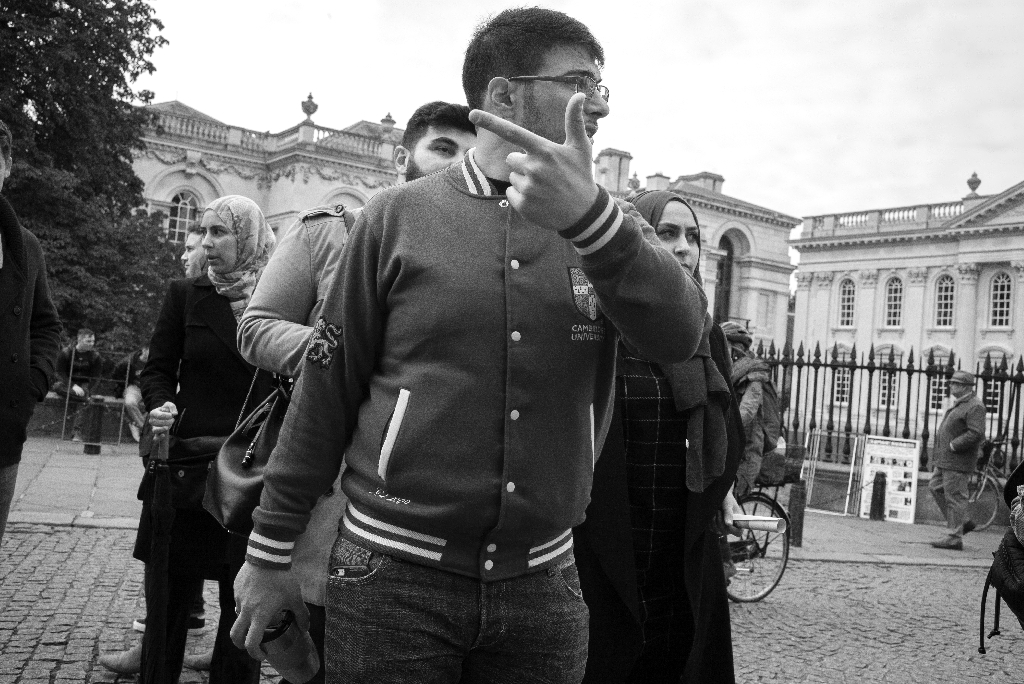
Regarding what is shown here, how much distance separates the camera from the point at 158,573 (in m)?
3.91

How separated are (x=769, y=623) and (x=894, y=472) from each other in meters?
9.14

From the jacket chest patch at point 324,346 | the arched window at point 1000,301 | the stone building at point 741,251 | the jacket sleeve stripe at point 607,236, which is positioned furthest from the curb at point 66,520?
the arched window at point 1000,301

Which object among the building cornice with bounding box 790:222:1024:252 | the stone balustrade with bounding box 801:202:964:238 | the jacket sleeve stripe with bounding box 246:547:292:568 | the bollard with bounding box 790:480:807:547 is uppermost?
the stone balustrade with bounding box 801:202:964:238

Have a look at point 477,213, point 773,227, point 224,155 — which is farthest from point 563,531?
point 773,227

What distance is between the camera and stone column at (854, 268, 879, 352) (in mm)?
56781

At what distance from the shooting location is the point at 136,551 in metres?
4.50

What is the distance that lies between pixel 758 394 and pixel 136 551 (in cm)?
559

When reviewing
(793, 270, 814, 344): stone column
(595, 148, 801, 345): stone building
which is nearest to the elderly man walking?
(595, 148, 801, 345): stone building

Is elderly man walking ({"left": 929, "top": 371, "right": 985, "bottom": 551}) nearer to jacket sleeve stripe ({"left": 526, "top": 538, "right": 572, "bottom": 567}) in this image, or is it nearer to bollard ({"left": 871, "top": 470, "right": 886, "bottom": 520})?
bollard ({"left": 871, "top": 470, "right": 886, "bottom": 520})

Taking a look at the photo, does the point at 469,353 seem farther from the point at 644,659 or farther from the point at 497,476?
the point at 644,659

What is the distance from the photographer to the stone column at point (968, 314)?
2028 inches

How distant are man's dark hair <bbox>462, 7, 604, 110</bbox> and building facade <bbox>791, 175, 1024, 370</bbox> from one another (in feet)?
160

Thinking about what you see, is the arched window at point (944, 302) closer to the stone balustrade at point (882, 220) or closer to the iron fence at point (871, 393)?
the stone balustrade at point (882, 220)

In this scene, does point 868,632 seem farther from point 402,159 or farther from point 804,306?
point 804,306
